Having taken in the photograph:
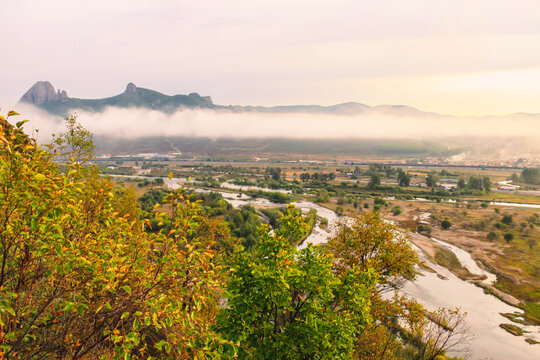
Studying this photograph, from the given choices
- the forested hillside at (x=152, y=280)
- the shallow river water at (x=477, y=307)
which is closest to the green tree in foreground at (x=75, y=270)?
the forested hillside at (x=152, y=280)

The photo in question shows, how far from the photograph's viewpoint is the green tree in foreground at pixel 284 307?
10.2 meters

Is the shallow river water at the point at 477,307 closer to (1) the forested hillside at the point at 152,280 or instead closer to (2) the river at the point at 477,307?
(2) the river at the point at 477,307

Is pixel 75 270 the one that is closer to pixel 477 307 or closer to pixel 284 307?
pixel 284 307

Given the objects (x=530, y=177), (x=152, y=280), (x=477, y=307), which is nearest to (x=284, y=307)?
(x=152, y=280)

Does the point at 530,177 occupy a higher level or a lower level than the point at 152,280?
lower

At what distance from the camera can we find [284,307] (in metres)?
11.4

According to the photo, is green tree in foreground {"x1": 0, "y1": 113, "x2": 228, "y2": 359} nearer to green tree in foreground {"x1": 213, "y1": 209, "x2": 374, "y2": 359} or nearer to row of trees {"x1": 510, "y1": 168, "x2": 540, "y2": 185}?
green tree in foreground {"x1": 213, "y1": 209, "x2": 374, "y2": 359}

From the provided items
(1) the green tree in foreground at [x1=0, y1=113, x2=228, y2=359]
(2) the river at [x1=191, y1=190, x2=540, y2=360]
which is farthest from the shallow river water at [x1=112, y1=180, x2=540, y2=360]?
(1) the green tree in foreground at [x1=0, y1=113, x2=228, y2=359]

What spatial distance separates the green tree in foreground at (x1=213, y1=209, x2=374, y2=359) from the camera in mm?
10227

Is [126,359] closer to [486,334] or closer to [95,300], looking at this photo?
[95,300]

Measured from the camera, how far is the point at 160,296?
5727mm

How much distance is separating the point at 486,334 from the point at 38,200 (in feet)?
150

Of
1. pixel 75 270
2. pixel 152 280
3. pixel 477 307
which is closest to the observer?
pixel 152 280

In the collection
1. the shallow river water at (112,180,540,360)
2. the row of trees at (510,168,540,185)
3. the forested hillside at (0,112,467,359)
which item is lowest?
the shallow river water at (112,180,540,360)
